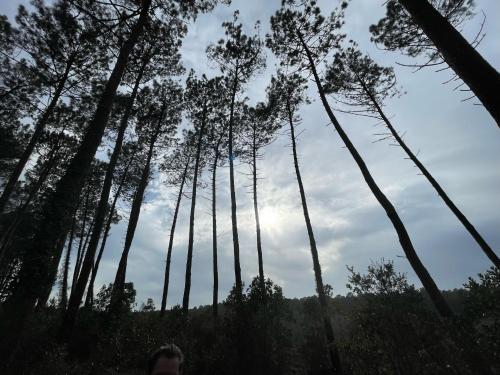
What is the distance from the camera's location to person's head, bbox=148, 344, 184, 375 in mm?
2426

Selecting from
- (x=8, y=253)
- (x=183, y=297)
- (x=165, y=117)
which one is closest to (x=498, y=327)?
(x=183, y=297)

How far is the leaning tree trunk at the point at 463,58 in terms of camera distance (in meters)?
2.76

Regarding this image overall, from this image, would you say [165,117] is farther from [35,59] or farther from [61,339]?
[61,339]

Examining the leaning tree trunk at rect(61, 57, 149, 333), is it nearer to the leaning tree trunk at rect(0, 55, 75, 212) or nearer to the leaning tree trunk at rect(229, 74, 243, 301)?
the leaning tree trunk at rect(0, 55, 75, 212)

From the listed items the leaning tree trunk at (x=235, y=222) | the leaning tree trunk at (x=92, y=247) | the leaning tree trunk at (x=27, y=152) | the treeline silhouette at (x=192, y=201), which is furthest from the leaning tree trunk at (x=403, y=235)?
the leaning tree trunk at (x=27, y=152)

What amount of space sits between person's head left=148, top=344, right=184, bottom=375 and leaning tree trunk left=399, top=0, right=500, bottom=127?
3.63 m

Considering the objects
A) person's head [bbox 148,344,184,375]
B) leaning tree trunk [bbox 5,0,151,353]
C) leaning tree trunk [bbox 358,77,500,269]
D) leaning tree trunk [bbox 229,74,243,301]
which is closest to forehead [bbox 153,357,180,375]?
person's head [bbox 148,344,184,375]

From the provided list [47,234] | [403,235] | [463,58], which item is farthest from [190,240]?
[463,58]

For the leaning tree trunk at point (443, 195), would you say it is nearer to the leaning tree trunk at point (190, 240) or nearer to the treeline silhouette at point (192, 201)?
the treeline silhouette at point (192, 201)

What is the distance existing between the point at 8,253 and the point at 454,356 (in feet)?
90.4

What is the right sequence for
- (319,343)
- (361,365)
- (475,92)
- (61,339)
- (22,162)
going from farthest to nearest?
(22,162) → (319,343) → (61,339) → (361,365) → (475,92)

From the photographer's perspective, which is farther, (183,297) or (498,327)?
(183,297)

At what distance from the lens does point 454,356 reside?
4246 millimetres

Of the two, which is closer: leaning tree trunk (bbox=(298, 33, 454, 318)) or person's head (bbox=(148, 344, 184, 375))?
person's head (bbox=(148, 344, 184, 375))
